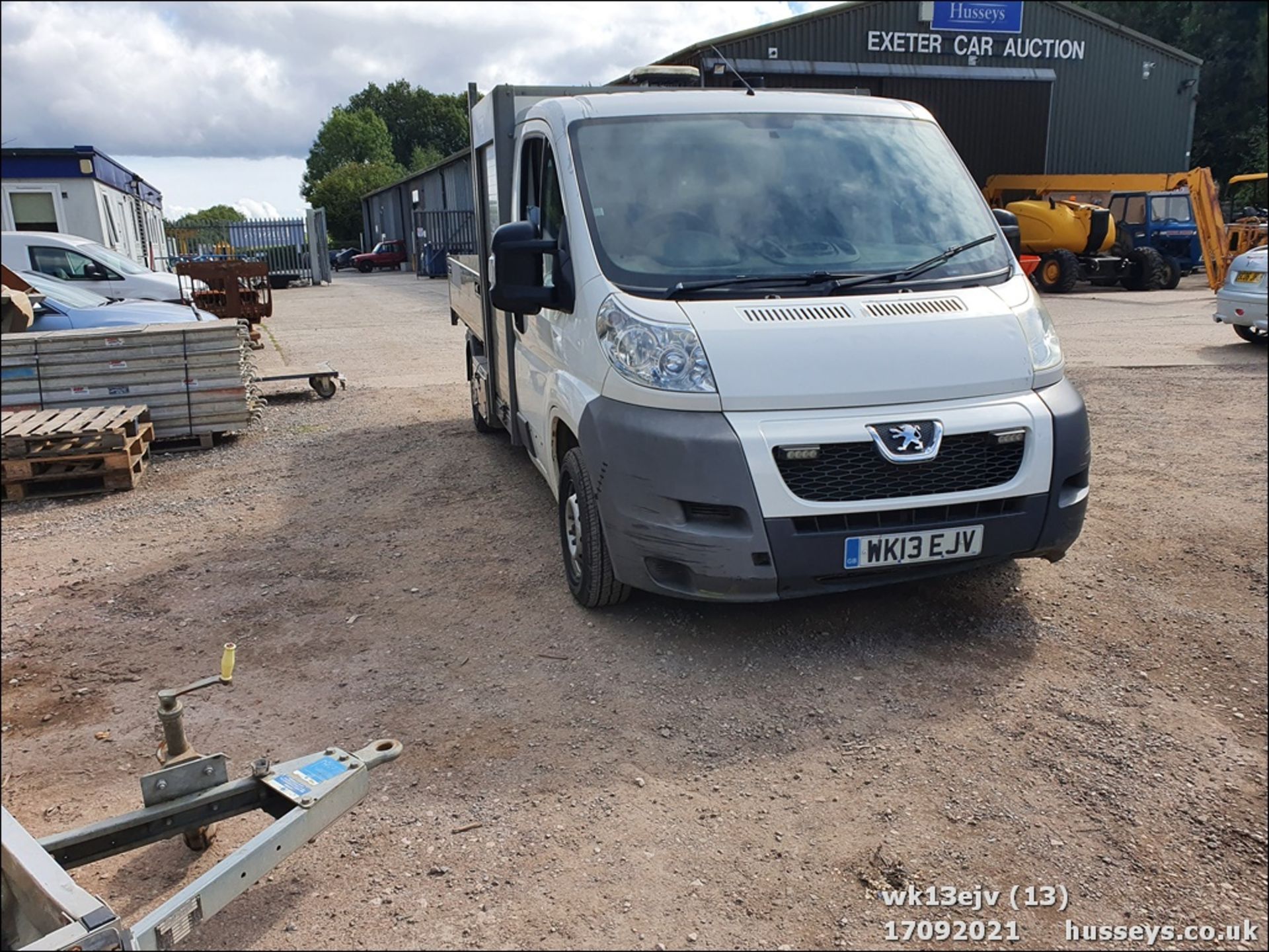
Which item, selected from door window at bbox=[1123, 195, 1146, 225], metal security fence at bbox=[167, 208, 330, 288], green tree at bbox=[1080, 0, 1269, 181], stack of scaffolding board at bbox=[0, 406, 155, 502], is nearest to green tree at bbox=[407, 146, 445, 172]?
metal security fence at bbox=[167, 208, 330, 288]

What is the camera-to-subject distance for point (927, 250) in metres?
4.43

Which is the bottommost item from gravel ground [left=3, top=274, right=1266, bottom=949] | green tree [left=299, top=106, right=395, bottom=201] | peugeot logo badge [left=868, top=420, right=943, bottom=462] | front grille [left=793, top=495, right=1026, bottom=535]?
gravel ground [left=3, top=274, right=1266, bottom=949]

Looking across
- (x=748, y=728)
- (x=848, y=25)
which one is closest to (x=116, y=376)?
(x=748, y=728)

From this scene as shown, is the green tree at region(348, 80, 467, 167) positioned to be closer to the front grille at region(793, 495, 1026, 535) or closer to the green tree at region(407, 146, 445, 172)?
the green tree at region(407, 146, 445, 172)

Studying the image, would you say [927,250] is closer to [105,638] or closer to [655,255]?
[655,255]

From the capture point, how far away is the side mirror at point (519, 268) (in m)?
4.45

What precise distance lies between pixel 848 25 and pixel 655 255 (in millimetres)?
21521

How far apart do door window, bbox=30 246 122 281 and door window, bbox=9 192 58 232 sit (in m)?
8.00

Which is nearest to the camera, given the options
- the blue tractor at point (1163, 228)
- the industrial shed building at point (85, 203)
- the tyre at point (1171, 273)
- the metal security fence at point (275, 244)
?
the industrial shed building at point (85, 203)

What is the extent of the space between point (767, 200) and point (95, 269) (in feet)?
42.4

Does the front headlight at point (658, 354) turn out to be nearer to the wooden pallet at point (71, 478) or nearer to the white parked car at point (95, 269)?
the wooden pallet at point (71, 478)

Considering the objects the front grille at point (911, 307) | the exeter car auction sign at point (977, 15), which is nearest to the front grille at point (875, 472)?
the front grille at point (911, 307)

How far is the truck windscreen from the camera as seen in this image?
14.1 ft

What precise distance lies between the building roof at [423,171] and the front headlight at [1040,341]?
1188 inches
